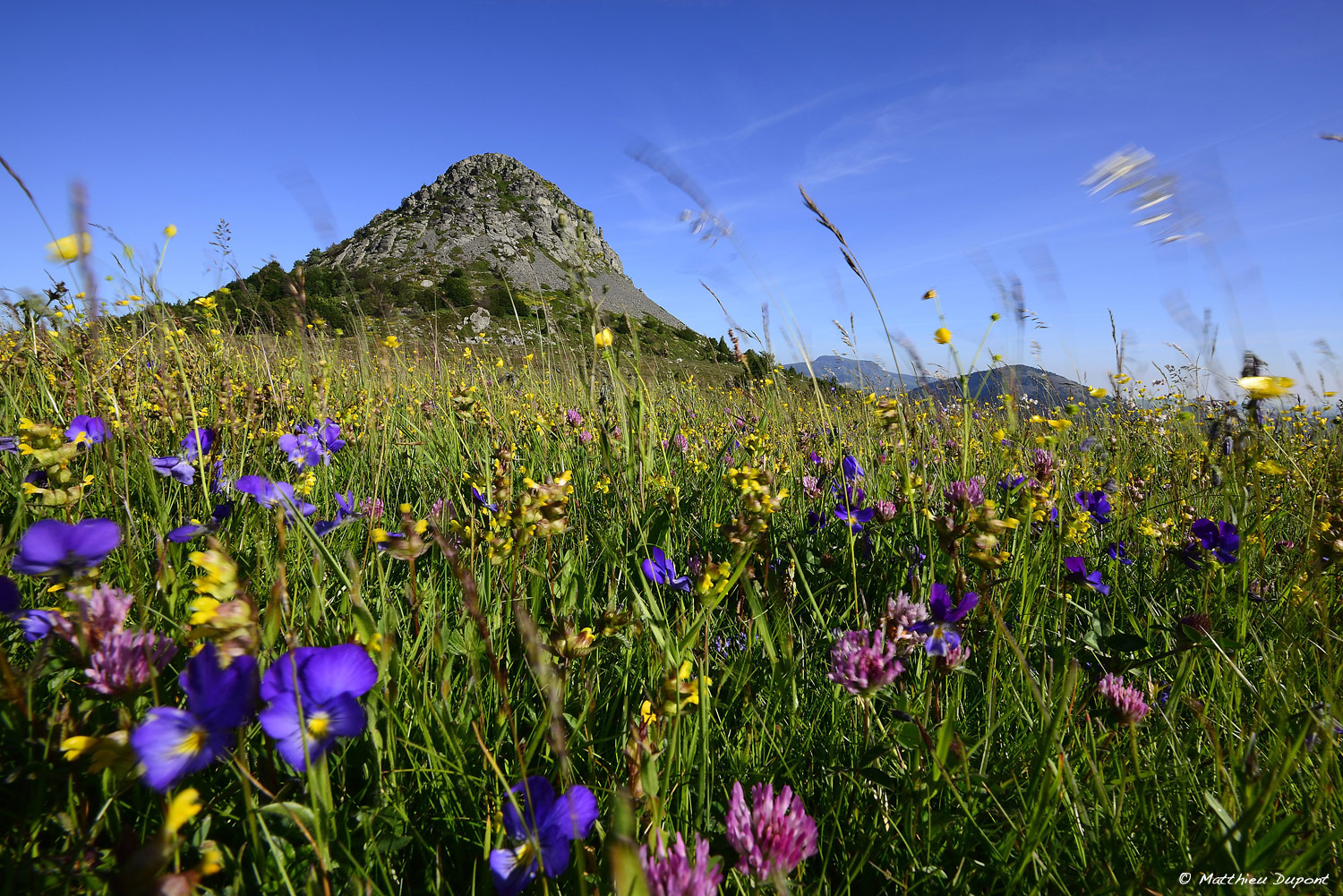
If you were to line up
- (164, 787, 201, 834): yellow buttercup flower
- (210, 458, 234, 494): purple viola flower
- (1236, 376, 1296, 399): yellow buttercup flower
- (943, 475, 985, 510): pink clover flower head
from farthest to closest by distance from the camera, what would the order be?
(210, 458, 234, 494): purple viola flower, (943, 475, 985, 510): pink clover flower head, (1236, 376, 1296, 399): yellow buttercup flower, (164, 787, 201, 834): yellow buttercup flower

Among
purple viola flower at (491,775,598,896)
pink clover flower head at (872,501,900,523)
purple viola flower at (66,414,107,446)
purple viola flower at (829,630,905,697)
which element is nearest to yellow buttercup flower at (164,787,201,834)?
purple viola flower at (491,775,598,896)

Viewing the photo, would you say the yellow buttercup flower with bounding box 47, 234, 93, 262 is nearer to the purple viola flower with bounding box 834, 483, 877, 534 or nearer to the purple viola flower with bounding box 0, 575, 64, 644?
the purple viola flower with bounding box 0, 575, 64, 644

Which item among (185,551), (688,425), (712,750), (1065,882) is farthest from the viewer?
(688,425)

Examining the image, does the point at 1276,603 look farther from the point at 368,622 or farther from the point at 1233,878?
the point at 368,622

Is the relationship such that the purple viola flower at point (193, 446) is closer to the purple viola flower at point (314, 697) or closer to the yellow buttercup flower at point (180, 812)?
the purple viola flower at point (314, 697)

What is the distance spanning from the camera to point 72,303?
346 centimetres

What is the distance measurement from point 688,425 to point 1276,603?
9.54 ft

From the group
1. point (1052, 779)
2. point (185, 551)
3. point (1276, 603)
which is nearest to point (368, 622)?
point (1052, 779)

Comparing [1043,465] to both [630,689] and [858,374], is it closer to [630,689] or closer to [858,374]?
[630,689]

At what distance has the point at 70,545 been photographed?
0.73 meters

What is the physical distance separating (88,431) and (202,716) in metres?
1.47

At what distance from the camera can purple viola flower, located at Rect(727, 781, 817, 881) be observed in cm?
74

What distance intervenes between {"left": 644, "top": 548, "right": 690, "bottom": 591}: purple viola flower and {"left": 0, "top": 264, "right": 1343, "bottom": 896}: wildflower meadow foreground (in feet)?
0.06

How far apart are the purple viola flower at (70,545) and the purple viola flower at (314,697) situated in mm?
281
